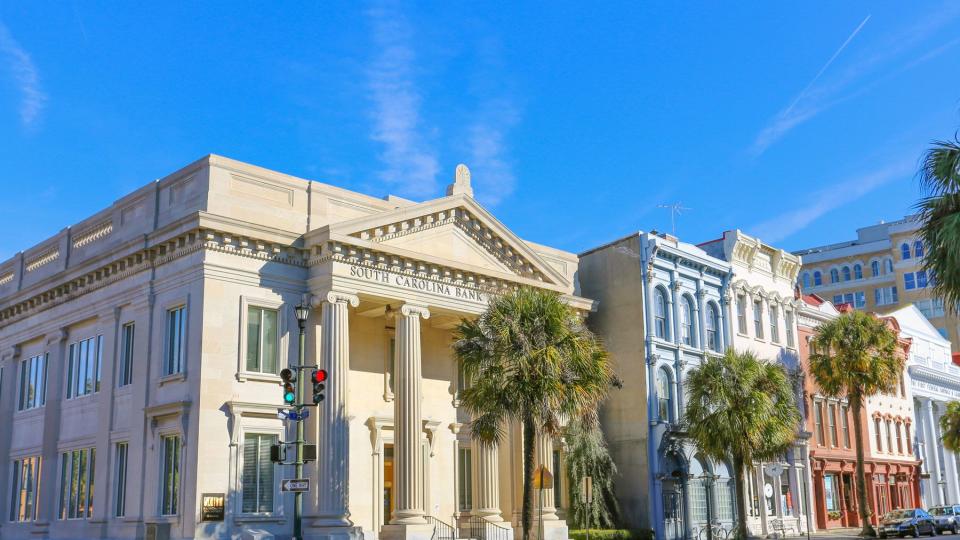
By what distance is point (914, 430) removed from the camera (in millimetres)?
67875

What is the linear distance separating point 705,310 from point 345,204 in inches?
841

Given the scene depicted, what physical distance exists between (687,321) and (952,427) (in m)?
28.4

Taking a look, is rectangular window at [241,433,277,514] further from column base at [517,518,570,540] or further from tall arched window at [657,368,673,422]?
tall arched window at [657,368,673,422]

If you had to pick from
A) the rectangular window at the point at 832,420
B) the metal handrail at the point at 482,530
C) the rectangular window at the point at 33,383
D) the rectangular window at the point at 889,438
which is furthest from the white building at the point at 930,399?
the rectangular window at the point at 33,383

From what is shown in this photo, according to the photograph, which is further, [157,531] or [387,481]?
[387,481]

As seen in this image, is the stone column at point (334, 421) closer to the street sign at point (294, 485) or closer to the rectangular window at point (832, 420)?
the street sign at point (294, 485)

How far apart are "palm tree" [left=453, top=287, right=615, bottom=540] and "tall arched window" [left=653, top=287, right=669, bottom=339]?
14.8 m

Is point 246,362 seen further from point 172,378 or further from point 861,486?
point 861,486

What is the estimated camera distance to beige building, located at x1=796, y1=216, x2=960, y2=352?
94.1 m

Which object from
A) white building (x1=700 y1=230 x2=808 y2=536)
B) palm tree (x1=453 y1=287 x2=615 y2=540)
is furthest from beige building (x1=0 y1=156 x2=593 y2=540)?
white building (x1=700 y1=230 x2=808 y2=536)

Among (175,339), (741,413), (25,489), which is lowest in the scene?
(25,489)

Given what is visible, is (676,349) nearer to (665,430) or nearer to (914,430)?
(665,430)

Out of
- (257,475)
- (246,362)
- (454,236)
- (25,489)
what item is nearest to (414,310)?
(454,236)

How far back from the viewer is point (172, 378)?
101 ft
